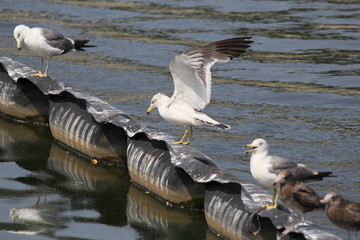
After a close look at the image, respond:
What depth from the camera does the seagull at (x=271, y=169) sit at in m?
7.41

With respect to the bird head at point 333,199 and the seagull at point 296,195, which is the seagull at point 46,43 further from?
the bird head at point 333,199

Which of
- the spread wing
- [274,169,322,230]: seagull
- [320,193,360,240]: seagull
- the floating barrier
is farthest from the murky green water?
[320,193,360,240]: seagull


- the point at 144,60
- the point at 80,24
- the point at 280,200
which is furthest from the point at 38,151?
the point at 80,24

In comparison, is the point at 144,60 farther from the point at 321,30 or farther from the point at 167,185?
the point at 167,185

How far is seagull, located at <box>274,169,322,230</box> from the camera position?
6996 millimetres

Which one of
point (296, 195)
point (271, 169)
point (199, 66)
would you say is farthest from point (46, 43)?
point (296, 195)

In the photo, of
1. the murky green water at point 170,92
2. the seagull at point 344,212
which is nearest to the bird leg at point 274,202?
the seagull at point 344,212

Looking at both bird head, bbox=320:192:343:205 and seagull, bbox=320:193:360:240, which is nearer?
seagull, bbox=320:193:360:240

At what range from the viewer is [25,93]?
11.7 metres

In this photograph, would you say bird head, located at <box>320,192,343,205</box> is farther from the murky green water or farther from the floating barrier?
the murky green water

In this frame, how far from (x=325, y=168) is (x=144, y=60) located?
6.75 metres

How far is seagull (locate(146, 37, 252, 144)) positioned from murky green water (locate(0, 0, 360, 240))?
924 mm

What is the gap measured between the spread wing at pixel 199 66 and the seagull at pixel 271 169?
2013 mm

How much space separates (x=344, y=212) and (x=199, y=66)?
333 cm
